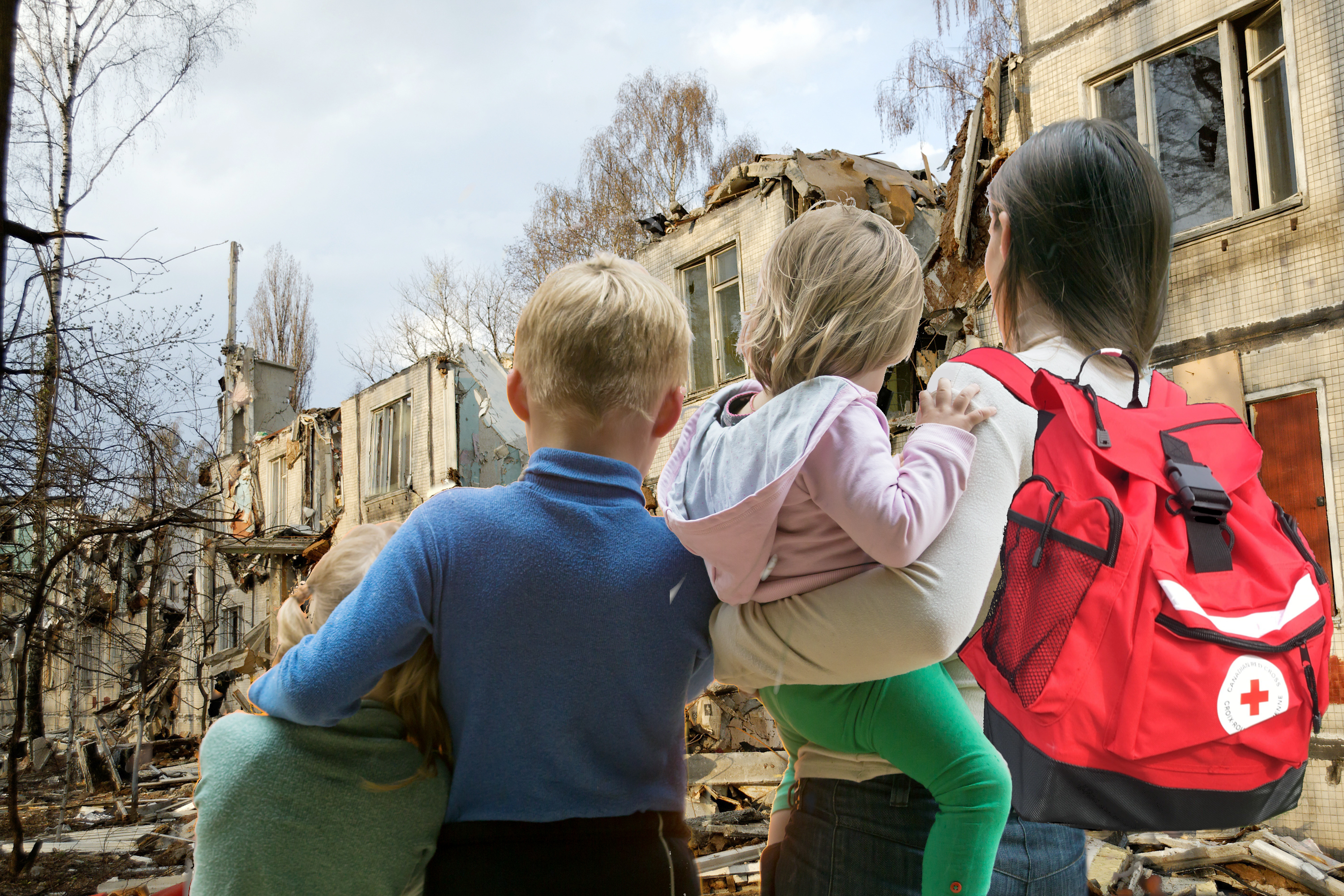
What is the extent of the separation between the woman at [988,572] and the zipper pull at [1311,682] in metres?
0.36

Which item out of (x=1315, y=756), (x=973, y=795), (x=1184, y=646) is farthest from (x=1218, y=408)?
(x=1315, y=756)

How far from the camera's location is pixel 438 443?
17.5 m

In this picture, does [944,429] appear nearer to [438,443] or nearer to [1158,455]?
[1158,455]

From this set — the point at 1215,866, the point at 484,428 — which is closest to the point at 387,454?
the point at 484,428

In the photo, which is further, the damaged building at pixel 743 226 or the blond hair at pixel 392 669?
the damaged building at pixel 743 226

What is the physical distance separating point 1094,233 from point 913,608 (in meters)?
0.69

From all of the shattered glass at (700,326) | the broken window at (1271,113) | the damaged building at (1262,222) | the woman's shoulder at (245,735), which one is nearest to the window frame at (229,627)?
the shattered glass at (700,326)

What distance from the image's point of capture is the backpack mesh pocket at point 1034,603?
1161 mm

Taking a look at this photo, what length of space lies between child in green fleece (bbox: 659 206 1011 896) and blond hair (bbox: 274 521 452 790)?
481mm

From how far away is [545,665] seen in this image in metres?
1.36

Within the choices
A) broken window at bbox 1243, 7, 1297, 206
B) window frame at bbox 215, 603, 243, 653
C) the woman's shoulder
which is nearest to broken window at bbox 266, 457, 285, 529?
window frame at bbox 215, 603, 243, 653

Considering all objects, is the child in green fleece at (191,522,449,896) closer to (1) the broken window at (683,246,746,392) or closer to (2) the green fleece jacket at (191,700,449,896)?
(2) the green fleece jacket at (191,700,449,896)

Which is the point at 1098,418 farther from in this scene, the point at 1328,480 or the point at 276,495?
the point at 276,495

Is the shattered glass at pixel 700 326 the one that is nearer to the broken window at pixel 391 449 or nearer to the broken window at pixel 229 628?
the broken window at pixel 391 449
